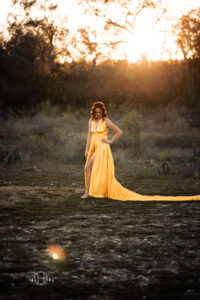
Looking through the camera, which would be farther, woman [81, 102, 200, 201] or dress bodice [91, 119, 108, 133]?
dress bodice [91, 119, 108, 133]

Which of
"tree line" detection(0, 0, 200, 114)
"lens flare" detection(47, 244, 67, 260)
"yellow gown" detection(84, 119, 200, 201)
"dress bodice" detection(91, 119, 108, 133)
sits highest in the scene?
"tree line" detection(0, 0, 200, 114)

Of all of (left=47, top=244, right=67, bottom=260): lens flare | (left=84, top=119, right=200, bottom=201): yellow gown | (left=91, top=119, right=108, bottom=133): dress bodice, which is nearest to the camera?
(left=47, top=244, right=67, bottom=260): lens flare

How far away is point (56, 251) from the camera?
4605 mm

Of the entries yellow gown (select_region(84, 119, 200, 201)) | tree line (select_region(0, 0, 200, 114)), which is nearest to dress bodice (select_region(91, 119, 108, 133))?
yellow gown (select_region(84, 119, 200, 201))

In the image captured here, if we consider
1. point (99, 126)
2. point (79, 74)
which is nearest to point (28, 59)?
point (79, 74)

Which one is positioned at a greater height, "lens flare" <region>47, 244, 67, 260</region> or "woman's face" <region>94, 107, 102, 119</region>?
"woman's face" <region>94, 107, 102, 119</region>

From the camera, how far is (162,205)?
7297 millimetres

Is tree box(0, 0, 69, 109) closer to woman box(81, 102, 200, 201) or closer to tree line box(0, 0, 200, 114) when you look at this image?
tree line box(0, 0, 200, 114)

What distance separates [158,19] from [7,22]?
1136 cm

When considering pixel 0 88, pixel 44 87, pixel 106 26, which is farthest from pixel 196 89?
pixel 0 88

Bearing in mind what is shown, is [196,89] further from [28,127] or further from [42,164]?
[42,164]

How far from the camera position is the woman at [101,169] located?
25.9ft

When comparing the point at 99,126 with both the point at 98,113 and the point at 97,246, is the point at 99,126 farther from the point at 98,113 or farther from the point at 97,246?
the point at 97,246

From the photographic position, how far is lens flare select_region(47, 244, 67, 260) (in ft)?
14.5
